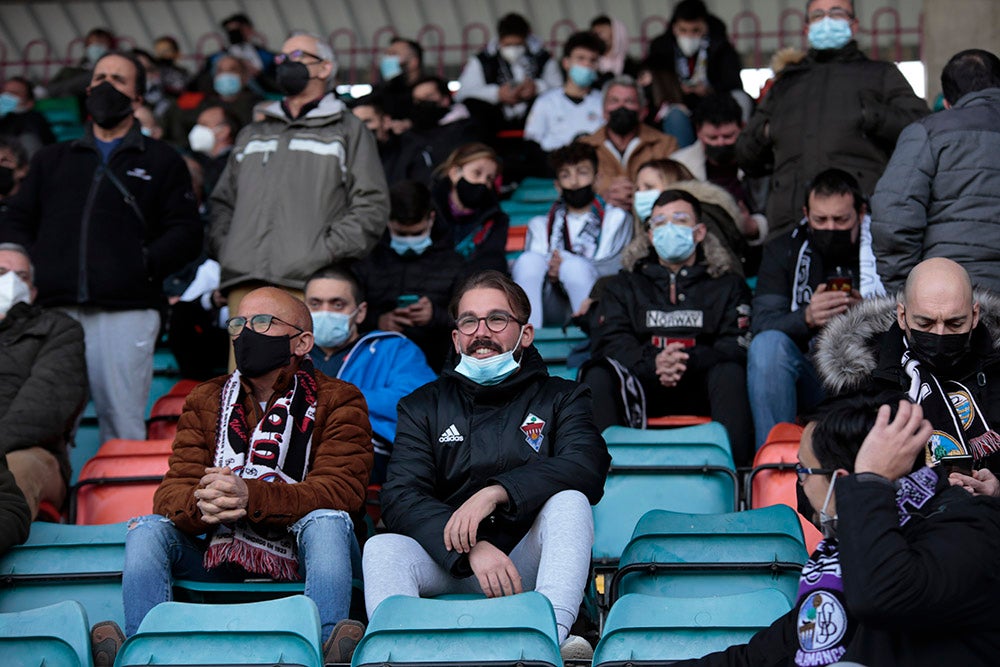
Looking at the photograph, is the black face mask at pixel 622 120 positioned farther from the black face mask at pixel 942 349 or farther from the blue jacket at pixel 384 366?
the black face mask at pixel 942 349

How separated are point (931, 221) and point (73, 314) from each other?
368 cm

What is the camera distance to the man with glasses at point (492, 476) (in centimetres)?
416

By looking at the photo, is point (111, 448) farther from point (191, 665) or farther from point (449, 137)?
point (449, 137)

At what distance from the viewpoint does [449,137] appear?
33.3ft

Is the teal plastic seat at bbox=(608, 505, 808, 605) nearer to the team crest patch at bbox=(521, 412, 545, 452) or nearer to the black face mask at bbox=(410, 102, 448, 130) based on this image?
the team crest patch at bbox=(521, 412, 545, 452)

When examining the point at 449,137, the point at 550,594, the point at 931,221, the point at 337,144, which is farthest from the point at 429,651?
the point at 449,137

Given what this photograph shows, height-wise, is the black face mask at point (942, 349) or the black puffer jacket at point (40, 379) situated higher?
the black puffer jacket at point (40, 379)

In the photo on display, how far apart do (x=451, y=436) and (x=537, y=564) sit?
51 cm

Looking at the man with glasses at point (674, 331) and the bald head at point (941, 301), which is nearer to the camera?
the bald head at point (941, 301)

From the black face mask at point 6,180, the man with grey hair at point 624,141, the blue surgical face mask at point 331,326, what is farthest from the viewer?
the man with grey hair at point 624,141

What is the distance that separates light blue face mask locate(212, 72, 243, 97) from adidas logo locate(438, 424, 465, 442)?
27.5ft

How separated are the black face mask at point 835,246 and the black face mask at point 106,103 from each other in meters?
3.17

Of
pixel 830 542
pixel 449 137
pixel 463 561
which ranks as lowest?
pixel 449 137

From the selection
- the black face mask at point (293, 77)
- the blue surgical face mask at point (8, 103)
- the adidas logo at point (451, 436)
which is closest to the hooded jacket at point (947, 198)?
the adidas logo at point (451, 436)
